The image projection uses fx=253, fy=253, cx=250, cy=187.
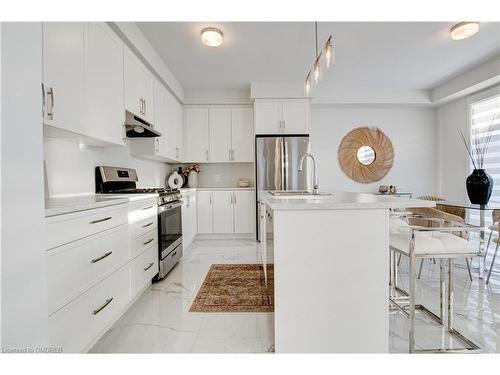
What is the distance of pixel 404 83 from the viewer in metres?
4.28

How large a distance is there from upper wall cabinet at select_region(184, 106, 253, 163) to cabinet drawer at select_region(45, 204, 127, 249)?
9.71 ft

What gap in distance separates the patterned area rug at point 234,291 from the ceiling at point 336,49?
2.57 metres

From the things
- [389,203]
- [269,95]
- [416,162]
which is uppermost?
[269,95]

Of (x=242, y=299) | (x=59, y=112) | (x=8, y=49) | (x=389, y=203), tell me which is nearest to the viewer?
(x=8, y=49)

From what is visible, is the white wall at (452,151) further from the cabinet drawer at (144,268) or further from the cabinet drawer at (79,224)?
the cabinet drawer at (79,224)

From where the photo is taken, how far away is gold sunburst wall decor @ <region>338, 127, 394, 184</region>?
190 inches

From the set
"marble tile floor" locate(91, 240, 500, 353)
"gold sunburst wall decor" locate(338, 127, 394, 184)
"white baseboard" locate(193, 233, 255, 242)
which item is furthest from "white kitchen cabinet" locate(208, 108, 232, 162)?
"marble tile floor" locate(91, 240, 500, 353)

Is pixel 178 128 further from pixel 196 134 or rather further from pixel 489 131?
pixel 489 131

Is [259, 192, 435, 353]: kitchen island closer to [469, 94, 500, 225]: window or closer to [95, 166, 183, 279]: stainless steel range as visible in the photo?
[95, 166, 183, 279]: stainless steel range

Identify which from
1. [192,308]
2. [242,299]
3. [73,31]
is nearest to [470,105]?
[242,299]

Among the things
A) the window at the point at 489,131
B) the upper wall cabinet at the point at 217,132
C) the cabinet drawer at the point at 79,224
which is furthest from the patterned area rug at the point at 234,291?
the window at the point at 489,131

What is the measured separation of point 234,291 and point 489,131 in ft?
14.4
